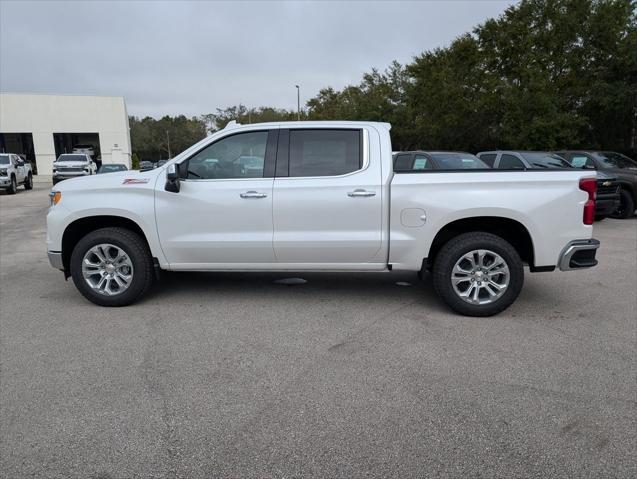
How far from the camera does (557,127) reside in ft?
64.5

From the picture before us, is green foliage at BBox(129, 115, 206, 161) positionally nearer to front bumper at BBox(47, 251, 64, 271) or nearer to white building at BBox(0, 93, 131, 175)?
white building at BBox(0, 93, 131, 175)

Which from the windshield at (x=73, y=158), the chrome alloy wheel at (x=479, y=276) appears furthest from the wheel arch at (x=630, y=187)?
the windshield at (x=73, y=158)

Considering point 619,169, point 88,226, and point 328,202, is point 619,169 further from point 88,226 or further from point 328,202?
point 88,226

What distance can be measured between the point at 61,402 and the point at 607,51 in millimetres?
22886

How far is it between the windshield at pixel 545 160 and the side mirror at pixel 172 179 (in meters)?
9.30

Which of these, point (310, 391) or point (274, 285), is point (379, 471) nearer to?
point (310, 391)

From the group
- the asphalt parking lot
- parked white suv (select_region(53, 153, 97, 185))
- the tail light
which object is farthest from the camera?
parked white suv (select_region(53, 153, 97, 185))

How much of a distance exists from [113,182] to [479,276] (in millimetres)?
3983

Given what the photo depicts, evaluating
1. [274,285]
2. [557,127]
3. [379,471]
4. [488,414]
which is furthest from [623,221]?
[379,471]

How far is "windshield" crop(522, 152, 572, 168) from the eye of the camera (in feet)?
38.8

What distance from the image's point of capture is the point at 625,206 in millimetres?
12438

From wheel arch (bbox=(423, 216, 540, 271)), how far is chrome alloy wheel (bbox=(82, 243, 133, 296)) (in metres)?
3.22

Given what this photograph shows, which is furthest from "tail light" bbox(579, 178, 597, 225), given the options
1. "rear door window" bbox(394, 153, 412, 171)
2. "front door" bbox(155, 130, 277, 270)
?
"rear door window" bbox(394, 153, 412, 171)

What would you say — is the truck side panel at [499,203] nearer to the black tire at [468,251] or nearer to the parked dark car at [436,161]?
the black tire at [468,251]
